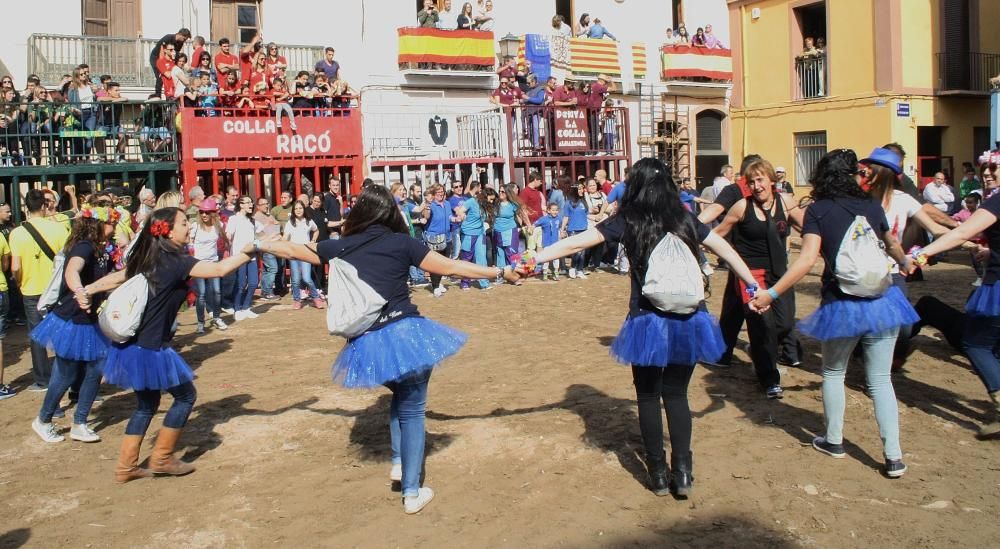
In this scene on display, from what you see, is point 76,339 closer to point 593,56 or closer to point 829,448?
point 829,448

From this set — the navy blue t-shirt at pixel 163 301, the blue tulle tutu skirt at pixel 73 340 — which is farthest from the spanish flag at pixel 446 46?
the navy blue t-shirt at pixel 163 301

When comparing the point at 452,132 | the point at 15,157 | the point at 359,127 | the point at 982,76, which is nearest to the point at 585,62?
the point at 452,132

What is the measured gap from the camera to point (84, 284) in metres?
7.29

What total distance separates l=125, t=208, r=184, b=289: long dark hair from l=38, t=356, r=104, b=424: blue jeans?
4.69 ft

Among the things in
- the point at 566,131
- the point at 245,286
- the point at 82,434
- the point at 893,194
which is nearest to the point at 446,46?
the point at 566,131

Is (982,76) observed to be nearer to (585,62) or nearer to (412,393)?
(585,62)

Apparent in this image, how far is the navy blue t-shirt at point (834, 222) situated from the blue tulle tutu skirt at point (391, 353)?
233 centimetres

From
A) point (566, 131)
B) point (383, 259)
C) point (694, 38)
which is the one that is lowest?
point (383, 259)

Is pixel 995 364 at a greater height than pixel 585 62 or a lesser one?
lesser

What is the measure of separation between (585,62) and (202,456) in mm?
19135

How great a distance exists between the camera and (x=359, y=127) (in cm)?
1689

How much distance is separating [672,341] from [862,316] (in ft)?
4.11

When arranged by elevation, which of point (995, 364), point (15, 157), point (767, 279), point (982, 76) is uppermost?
point (982, 76)

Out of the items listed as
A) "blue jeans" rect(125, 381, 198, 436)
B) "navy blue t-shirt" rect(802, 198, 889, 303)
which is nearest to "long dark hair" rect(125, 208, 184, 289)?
"blue jeans" rect(125, 381, 198, 436)
